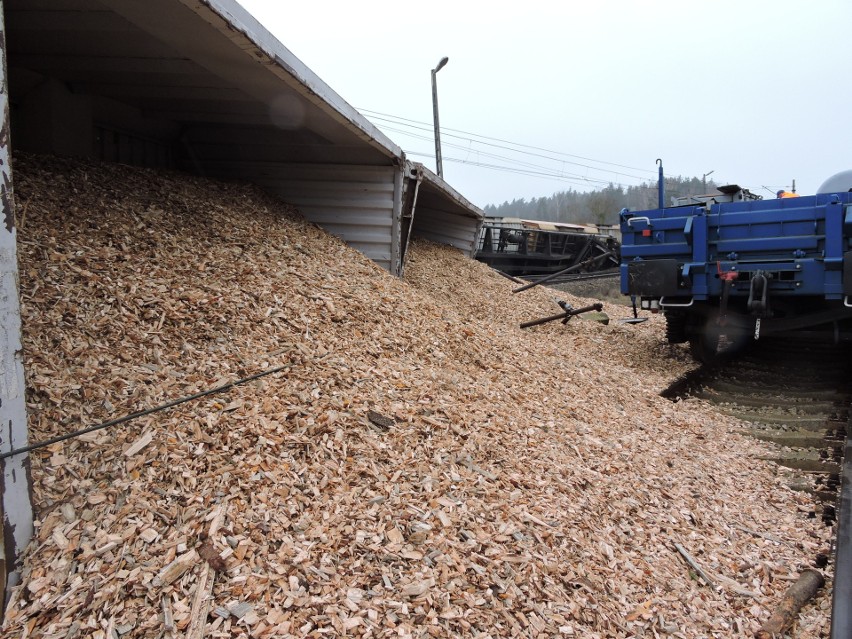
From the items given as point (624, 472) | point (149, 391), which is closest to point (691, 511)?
point (624, 472)

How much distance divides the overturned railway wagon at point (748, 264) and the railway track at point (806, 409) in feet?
2.04

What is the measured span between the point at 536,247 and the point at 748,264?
1380cm

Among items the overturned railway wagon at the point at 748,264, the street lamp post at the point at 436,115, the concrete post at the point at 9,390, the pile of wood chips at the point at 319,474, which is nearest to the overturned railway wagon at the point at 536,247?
the street lamp post at the point at 436,115

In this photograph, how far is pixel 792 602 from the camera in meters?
2.86

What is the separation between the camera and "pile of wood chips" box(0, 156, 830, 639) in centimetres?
226

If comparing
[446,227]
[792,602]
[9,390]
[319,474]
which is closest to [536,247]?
[446,227]

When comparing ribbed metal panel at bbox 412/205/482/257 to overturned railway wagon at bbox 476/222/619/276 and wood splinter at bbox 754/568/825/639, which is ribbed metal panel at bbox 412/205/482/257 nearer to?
overturned railway wagon at bbox 476/222/619/276

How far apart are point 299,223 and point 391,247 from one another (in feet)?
4.02

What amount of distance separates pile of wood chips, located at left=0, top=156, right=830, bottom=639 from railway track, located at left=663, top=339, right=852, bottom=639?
19 cm

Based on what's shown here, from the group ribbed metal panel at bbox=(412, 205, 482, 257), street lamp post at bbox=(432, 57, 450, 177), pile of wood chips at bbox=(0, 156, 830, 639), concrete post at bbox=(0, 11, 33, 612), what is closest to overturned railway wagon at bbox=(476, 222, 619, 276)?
street lamp post at bbox=(432, 57, 450, 177)

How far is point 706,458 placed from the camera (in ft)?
15.0

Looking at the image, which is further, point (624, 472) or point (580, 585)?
point (624, 472)

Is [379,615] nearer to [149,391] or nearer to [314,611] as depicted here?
[314,611]

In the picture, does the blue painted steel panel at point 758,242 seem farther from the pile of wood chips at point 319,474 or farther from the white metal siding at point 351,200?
the white metal siding at point 351,200
